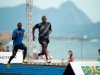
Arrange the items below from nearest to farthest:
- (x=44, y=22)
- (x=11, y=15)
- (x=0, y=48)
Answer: (x=44, y=22) < (x=0, y=48) < (x=11, y=15)

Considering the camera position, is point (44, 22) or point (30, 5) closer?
point (44, 22)

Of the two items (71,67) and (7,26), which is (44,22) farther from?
(7,26)

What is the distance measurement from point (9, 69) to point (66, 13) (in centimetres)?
2974

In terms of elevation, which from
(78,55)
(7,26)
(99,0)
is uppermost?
(99,0)

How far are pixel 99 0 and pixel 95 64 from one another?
30407 millimetres

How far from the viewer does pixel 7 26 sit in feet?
113

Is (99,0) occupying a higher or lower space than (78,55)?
higher

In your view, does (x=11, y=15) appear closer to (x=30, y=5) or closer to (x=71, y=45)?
(x=71, y=45)

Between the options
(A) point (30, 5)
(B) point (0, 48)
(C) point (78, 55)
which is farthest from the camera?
(C) point (78, 55)

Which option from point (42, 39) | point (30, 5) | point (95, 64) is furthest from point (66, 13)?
point (95, 64)

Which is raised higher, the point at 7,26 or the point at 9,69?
the point at 7,26

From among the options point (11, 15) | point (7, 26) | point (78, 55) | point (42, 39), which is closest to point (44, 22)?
point (42, 39)

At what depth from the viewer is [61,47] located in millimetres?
35469

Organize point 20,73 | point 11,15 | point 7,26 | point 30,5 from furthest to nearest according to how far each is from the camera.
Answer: point 11,15 < point 7,26 < point 30,5 < point 20,73
